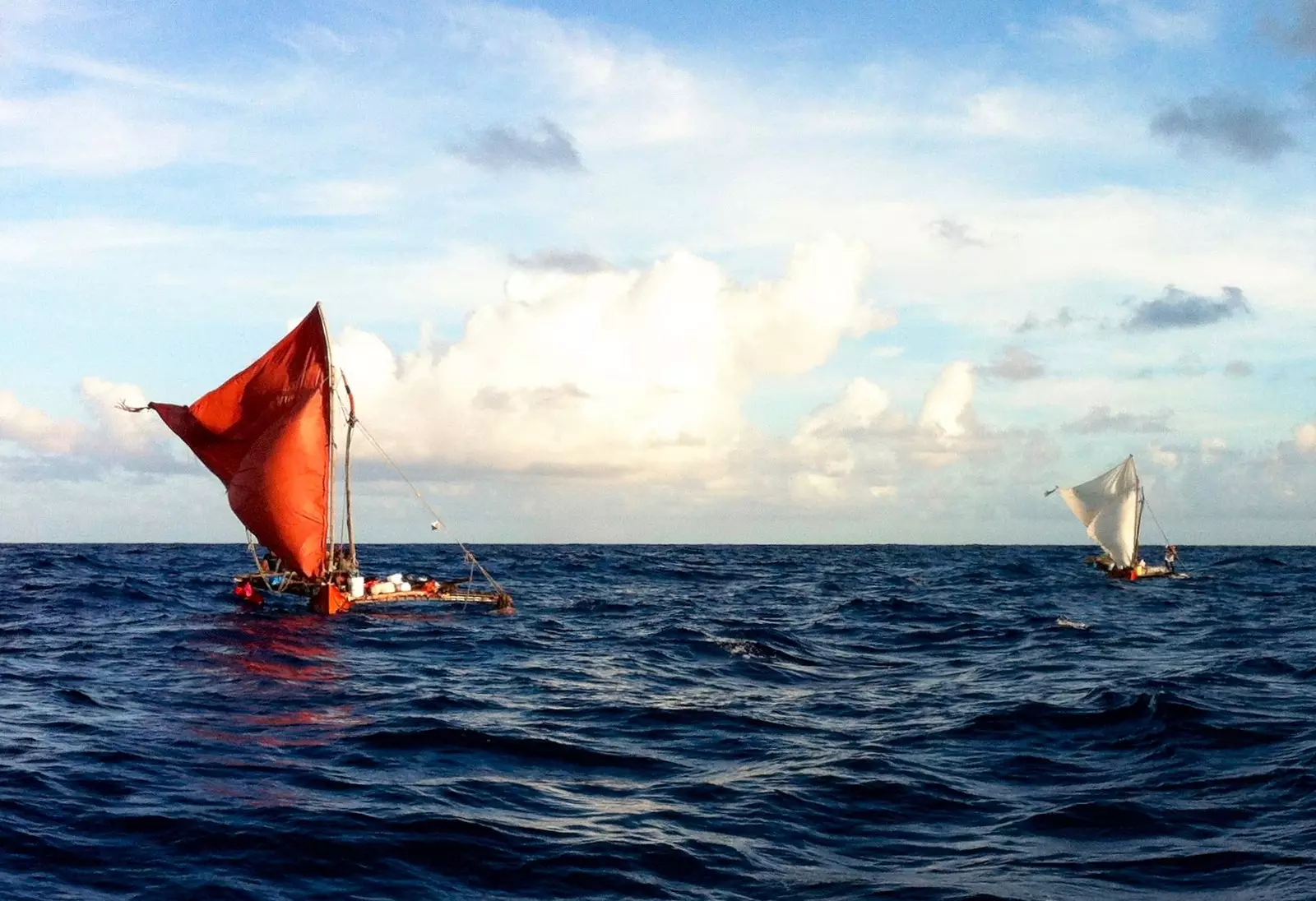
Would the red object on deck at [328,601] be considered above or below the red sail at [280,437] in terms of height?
below

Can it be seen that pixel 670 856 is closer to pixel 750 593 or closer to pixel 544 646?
pixel 544 646

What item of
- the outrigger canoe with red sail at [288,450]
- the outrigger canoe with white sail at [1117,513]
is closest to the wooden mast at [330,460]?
the outrigger canoe with red sail at [288,450]

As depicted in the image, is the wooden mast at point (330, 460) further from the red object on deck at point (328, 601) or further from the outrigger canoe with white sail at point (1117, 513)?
the outrigger canoe with white sail at point (1117, 513)

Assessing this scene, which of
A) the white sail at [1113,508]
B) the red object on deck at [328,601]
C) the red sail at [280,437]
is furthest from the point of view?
the white sail at [1113,508]

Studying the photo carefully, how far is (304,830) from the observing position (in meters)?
15.2

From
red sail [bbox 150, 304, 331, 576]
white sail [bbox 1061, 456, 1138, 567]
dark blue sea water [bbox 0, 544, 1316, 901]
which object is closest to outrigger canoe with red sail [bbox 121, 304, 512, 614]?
red sail [bbox 150, 304, 331, 576]

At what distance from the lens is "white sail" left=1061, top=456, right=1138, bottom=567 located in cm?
7781

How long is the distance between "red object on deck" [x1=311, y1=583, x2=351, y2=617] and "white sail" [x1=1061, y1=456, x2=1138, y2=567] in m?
52.9

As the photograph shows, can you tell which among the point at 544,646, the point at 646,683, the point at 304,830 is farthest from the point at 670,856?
the point at 544,646

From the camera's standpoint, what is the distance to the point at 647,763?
20.2 metres

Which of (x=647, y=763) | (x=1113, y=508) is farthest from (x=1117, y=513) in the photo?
(x=647, y=763)

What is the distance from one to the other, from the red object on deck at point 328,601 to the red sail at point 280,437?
1053 millimetres

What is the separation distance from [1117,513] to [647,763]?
220ft

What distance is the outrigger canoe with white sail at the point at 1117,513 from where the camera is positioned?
77938mm
